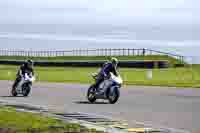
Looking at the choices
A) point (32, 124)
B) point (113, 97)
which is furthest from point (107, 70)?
point (32, 124)

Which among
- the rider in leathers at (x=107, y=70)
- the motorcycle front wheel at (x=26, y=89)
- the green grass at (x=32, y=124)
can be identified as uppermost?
the rider in leathers at (x=107, y=70)

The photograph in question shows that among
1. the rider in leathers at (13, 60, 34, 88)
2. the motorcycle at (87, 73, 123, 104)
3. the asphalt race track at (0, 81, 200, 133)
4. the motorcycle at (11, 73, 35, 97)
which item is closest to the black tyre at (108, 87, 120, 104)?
the motorcycle at (87, 73, 123, 104)

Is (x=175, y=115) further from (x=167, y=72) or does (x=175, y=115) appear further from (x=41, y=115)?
(x=167, y=72)

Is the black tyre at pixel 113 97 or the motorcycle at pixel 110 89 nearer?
the motorcycle at pixel 110 89

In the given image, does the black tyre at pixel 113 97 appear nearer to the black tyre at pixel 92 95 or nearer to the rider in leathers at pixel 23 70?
the black tyre at pixel 92 95

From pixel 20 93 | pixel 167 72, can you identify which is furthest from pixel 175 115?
pixel 167 72

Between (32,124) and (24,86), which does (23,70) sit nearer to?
(24,86)

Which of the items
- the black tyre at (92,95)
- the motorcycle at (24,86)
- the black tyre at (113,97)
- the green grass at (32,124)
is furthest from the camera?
the motorcycle at (24,86)

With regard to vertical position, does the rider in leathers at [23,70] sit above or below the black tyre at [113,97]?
above

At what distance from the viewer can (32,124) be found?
1483 cm

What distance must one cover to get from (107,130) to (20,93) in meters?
15.8

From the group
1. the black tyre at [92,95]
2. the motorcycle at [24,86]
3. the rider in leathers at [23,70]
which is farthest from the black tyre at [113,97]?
the rider in leathers at [23,70]

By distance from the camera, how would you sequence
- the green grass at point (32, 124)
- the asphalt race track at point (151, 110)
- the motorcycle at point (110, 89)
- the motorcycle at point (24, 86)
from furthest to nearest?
the motorcycle at point (24, 86)
the motorcycle at point (110, 89)
the asphalt race track at point (151, 110)
the green grass at point (32, 124)

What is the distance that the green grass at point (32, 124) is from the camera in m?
13.8
